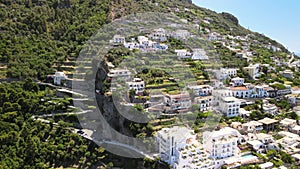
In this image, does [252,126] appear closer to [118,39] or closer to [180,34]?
[118,39]

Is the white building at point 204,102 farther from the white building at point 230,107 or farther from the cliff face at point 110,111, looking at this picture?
the cliff face at point 110,111

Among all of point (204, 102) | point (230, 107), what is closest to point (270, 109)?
point (230, 107)

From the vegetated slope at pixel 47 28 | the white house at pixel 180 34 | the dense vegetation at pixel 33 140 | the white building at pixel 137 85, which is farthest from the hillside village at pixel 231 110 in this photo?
the dense vegetation at pixel 33 140

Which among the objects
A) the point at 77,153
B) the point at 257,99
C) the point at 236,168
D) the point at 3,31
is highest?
the point at 3,31

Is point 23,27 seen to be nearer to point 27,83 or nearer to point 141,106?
point 27,83

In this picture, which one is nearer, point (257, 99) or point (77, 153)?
point (77, 153)

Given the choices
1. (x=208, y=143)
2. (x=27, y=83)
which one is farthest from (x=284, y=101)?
(x=27, y=83)

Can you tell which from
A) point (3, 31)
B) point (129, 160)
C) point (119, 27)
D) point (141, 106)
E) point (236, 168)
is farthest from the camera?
point (119, 27)

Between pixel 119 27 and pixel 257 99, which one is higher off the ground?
pixel 119 27
